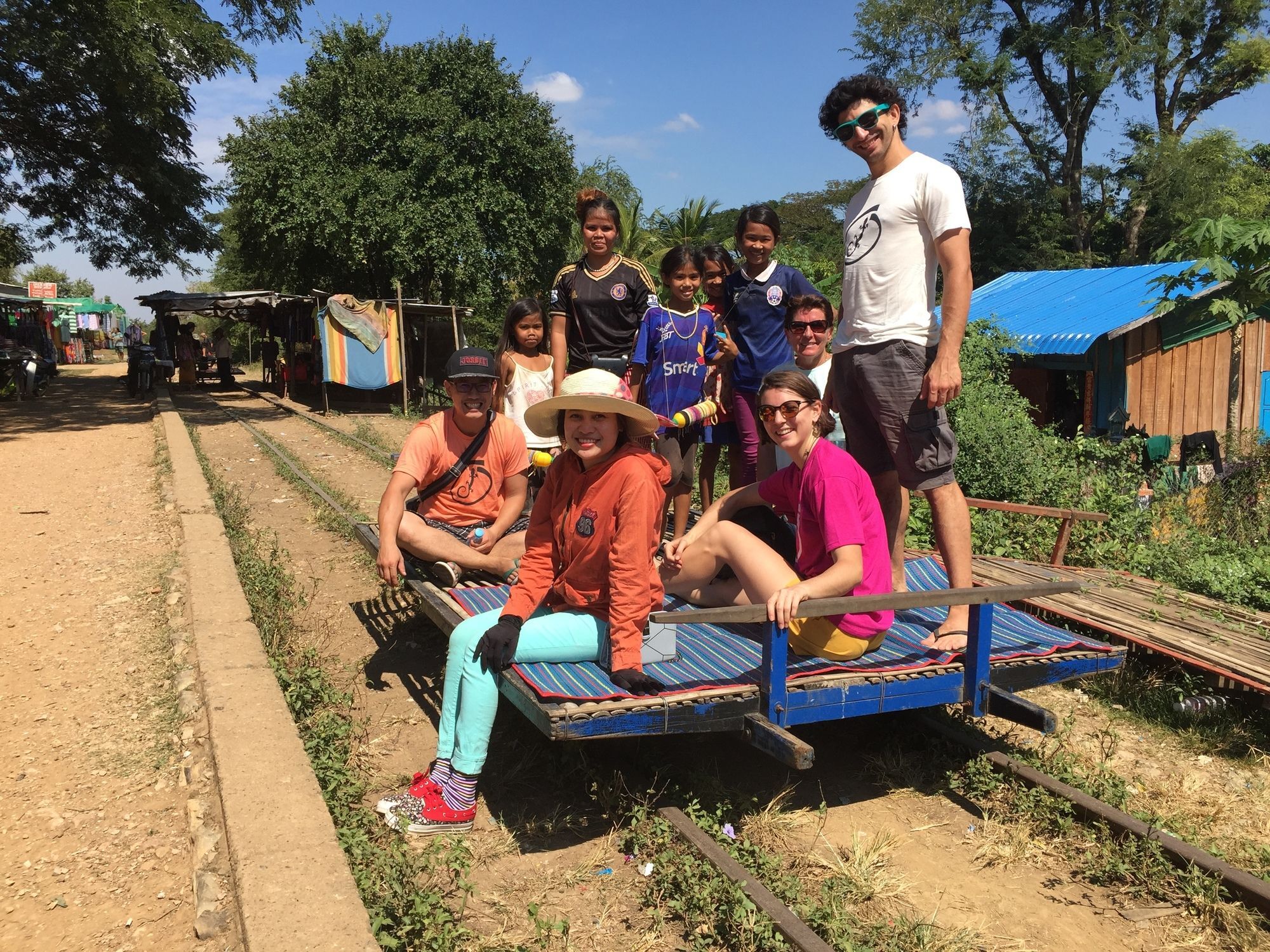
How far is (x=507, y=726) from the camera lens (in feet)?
14.8

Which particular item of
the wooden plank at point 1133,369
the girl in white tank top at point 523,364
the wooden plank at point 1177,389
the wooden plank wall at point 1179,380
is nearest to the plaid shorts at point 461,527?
the girl in white tank top at point 523,364

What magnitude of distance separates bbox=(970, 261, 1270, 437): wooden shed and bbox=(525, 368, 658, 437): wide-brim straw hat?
1045 centimetres

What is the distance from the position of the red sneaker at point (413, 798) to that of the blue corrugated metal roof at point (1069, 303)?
32.7ft

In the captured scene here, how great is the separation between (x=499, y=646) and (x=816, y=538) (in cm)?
130

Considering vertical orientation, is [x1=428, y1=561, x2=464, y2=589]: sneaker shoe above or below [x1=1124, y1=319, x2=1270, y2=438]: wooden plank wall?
below

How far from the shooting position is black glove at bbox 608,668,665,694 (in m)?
3.34

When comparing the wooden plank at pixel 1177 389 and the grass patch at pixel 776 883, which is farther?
the wooden plank at pixel 1177 389

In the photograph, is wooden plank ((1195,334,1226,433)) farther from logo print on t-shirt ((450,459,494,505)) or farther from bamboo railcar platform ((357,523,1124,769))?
logo print on t-shirt ((450,459,494,505))

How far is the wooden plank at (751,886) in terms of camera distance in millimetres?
2729

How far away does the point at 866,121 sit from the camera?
3910 mm

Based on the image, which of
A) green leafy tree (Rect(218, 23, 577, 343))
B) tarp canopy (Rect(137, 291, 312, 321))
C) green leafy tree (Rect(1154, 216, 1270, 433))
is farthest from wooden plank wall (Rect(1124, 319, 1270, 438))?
tarp canopy (Rect(137, 291, 312, 321))

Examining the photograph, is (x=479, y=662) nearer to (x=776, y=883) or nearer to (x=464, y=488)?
(x=776, y=883)

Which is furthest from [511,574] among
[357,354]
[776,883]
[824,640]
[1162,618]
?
[357,354]

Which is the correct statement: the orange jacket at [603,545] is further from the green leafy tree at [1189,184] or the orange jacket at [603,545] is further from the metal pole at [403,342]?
the green leafy tree at [1189,184]
